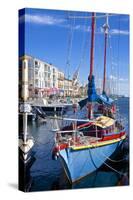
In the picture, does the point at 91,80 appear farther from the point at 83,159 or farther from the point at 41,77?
the point at 83,159

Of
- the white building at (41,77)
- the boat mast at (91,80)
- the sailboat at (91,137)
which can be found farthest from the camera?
the boat mast at (91,80)

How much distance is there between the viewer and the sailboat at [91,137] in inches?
303

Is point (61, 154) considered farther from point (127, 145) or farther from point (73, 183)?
point (127, 145)

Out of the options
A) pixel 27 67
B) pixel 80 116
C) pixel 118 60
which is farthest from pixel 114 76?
pixel 27 67

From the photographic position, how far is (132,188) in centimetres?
802

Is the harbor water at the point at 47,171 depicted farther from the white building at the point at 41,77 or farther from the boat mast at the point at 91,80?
the boat mast at the point at 91,80

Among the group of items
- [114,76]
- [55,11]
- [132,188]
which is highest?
[55,11]

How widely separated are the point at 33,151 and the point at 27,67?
103 cm

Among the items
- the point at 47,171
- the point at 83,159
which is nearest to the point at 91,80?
the point at 83,159

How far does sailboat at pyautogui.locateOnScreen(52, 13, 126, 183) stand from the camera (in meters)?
7.69

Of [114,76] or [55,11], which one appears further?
[114,76]

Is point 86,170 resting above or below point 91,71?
below

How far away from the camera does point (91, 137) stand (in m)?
7.92

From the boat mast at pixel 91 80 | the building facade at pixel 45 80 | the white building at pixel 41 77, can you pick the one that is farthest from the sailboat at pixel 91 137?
the white building at pixel 41 77
